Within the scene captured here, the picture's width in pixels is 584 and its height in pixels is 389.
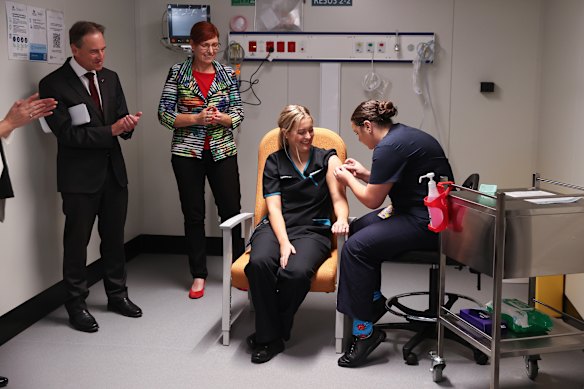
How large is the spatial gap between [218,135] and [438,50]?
164 centimetres

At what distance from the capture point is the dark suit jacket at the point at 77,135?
3.36 meters

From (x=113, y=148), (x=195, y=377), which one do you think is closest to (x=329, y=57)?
(x=113, y=148)

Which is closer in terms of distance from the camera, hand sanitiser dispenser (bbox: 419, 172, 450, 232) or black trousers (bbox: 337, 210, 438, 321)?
hand sanitiser dispenser (bbox: 419, 172, 450, 232)

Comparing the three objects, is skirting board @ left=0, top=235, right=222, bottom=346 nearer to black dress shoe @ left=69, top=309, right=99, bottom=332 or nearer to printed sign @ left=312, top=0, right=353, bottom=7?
black dress shoe @ left=69, top=309, right=99, bottom=332

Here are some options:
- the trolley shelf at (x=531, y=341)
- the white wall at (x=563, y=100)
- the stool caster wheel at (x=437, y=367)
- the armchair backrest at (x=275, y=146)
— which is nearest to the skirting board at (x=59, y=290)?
the armchair backrest at (x=275, y=146)

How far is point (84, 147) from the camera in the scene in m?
3.41

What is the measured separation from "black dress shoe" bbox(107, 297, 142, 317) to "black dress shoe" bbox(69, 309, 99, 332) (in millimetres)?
224

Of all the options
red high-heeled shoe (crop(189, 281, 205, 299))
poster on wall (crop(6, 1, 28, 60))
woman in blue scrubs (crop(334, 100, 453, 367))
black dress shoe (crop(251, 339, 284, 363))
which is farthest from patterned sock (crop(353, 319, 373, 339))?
poster on wall (crop(6, 1, 28, 60))

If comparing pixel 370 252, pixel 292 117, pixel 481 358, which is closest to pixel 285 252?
pixel 370 252

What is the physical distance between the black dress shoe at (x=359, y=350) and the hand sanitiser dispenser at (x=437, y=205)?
62 cm

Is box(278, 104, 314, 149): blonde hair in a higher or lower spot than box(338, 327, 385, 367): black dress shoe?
higher

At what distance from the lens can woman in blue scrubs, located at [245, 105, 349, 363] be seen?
123 inches

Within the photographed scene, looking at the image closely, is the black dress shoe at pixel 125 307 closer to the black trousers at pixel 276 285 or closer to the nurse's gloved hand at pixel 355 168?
the black trousers at pixel 276 285

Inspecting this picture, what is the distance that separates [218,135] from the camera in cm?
399
